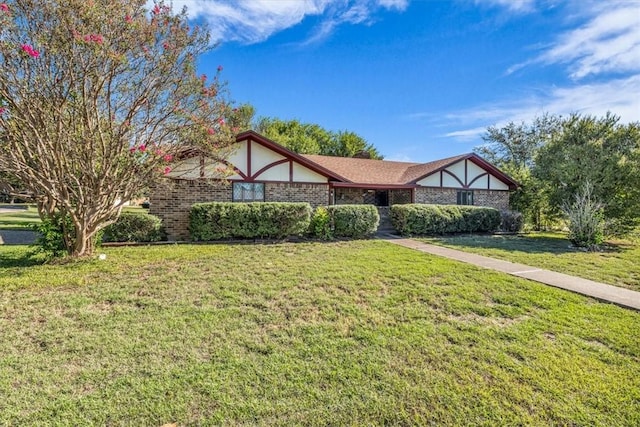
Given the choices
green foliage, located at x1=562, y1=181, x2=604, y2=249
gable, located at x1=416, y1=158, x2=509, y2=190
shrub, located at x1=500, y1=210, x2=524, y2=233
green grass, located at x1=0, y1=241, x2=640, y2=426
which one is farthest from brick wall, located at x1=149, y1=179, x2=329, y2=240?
shrub, located at x1=500, y1=210, x2=524, y2=233

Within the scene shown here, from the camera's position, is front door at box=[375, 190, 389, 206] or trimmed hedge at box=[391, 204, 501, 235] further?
front door at box=[375, 190, 389, 206]

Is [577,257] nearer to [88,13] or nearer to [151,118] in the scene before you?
[151,118]

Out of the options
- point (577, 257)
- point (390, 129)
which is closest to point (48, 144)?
point (577, 257)

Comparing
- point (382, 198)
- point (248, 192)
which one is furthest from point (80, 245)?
point (382, 198)

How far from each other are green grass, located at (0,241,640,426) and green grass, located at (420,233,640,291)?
2.39 meters

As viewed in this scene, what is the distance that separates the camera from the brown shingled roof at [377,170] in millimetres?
17312

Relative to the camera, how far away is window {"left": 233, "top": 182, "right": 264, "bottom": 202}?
12617 mm

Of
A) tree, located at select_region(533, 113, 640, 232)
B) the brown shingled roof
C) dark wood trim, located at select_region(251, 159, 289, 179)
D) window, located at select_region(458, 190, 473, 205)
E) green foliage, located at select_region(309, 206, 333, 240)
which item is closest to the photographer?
green foliage, located at select_region(309, 206, 333, 240)

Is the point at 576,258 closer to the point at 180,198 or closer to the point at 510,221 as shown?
the point at 510,221

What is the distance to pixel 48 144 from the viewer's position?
625 cm

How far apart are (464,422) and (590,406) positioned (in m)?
1.23

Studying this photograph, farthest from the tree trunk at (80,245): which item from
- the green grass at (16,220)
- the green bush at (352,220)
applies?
the green bush at (352,220)

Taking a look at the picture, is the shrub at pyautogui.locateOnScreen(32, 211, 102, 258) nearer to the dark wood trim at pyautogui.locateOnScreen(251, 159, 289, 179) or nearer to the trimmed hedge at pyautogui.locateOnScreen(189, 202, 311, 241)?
the trimmed hedge at pyautogui.locateOnScreen(189, 202, 311, 241)

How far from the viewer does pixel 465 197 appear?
18703 mm
